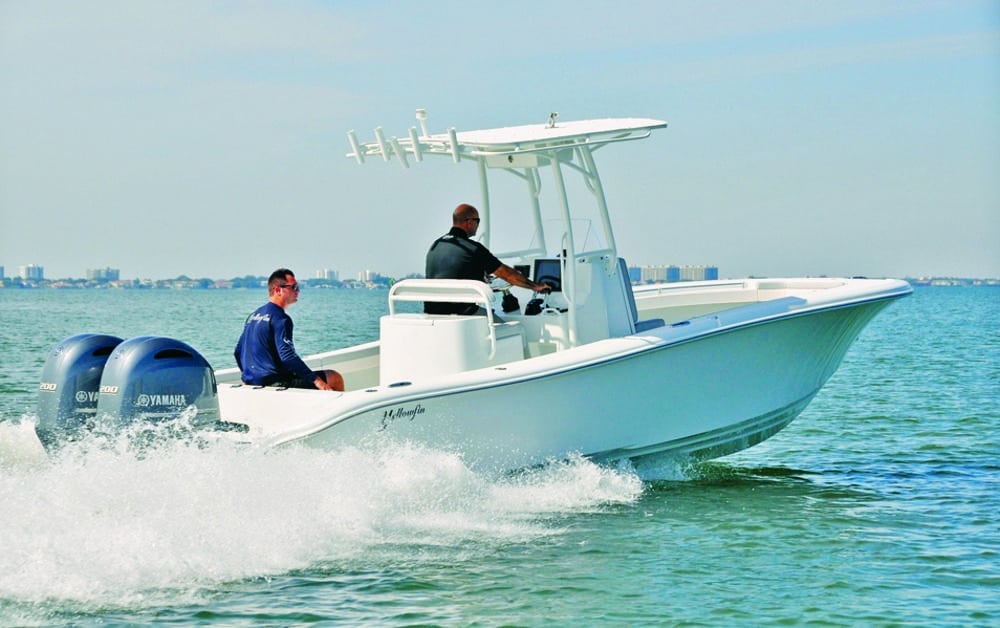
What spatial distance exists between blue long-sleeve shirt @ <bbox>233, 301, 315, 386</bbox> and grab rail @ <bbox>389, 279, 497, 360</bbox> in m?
0.90

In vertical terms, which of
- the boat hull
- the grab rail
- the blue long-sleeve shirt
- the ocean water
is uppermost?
the grab rail

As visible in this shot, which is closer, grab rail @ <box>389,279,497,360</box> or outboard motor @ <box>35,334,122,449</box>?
outboard motor @ <box>35,334,122,449</box>

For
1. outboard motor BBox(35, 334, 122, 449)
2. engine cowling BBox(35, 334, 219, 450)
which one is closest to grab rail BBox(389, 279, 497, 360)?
engine cowling BBox(35, 334, 219, 450)

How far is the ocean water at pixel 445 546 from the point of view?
19.2ft

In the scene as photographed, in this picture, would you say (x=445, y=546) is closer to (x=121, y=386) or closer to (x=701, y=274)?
(x=121, y=386)

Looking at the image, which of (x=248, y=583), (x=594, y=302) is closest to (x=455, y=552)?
(x=248, y=583)

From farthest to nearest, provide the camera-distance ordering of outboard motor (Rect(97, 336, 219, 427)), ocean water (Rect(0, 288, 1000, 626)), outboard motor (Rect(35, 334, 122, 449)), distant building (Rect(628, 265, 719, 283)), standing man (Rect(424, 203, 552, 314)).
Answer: distant building (Rect(628, 265, 719, 283)) < standing man (Rect(424, 203, 552, 314)) < outboard motor (Rect(35, 334, 122, 449)) < outboard motor (Rect(97, 336, 219, 427)) < ocean water (Rect(0, 288, 1000, 626))

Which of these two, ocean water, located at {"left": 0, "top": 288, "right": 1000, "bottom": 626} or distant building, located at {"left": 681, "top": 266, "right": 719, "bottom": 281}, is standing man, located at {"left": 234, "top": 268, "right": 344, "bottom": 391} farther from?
distant building, located at {"left": 681, "top": 266, "right": 719, "bottom": 281}

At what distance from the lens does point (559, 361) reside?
783cm

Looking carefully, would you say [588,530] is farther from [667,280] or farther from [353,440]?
[667,280]

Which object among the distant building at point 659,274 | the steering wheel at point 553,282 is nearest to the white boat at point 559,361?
the steering wheel at point 553,282

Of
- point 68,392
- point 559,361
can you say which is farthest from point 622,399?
point 68,392

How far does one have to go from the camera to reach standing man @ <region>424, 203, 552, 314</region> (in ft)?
27.2

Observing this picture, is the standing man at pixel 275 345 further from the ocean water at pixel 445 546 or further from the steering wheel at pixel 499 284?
the steering wheel at pixel 499 284
